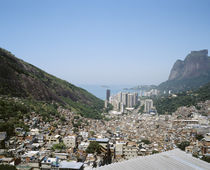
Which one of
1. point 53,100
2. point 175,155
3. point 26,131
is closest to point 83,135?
point 26,131

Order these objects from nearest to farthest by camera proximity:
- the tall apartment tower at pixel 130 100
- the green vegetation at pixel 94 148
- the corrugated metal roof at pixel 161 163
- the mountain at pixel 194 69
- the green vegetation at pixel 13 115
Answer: the corrugated metal roof at pixel 161 163 → the green vegetation at pixel 94 148 → the green vegetation at pixel 13 115 → the tall apartment tower at pixel 130 100 → the mountain at pixel 194 69

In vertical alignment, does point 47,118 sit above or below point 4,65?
below

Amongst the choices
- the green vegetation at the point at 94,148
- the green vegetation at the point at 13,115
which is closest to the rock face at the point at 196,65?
the green vegetation at the point at 13,115

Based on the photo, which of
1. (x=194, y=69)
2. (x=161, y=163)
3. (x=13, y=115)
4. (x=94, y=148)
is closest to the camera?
(x=161, y=163)

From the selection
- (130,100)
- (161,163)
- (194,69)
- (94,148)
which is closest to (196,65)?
(194,69)

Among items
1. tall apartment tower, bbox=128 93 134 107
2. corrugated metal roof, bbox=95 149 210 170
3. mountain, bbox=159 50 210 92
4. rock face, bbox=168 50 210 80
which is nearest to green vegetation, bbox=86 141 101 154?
corrugated metal roof, bbox=95 149 210 170

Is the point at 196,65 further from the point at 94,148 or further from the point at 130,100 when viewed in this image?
the point at 94,148

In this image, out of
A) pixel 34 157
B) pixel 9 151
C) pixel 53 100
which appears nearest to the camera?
pixel 34 157

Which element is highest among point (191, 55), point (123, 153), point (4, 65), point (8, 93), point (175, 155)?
point (191, 55)

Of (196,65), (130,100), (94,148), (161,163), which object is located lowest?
(94,148)

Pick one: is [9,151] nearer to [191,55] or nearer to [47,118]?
[47,118]

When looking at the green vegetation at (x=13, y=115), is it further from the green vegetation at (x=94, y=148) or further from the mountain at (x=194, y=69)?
the mountain at (x=194, y=69)
